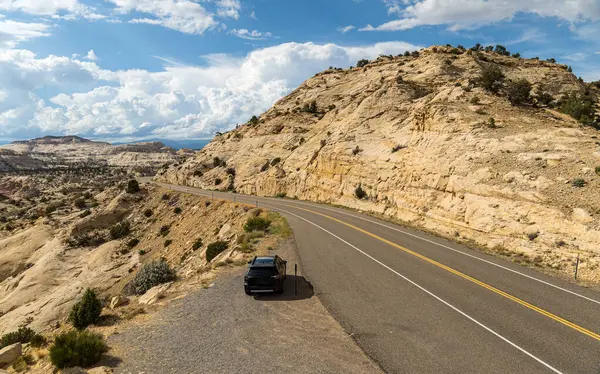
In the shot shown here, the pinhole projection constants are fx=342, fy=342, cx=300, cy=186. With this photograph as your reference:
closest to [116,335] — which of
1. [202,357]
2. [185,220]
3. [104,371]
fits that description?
[104,371]

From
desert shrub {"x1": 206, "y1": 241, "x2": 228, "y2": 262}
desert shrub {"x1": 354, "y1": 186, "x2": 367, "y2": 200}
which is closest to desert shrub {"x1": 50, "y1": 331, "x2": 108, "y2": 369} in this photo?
desert shrub {"x1": 206, "y1": 241, "x2": 228, "y2": 262}

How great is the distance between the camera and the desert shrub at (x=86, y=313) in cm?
1320

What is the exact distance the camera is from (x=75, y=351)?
9.69 metres

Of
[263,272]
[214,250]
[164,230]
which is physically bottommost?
[164,230]

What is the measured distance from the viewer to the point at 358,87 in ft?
229

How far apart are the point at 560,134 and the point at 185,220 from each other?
41.4m

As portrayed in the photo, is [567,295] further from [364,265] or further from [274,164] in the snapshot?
[274,164]

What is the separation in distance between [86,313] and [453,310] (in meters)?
14.0

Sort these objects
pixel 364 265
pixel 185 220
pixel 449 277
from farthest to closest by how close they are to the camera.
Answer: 1. pixel 185 220
2. pixel 364 265
3. pixel 449 277

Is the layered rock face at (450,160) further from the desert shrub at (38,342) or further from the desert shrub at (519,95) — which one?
the desert shrub at (38,342)

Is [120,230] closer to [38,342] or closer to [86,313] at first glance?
[86,313]

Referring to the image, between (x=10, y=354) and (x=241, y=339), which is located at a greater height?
(x=241, y=339)

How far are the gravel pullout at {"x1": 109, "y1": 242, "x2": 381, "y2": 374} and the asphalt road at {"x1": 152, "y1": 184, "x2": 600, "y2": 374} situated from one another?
894 millimetres

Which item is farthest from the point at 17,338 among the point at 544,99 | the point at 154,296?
the point at 544,99
